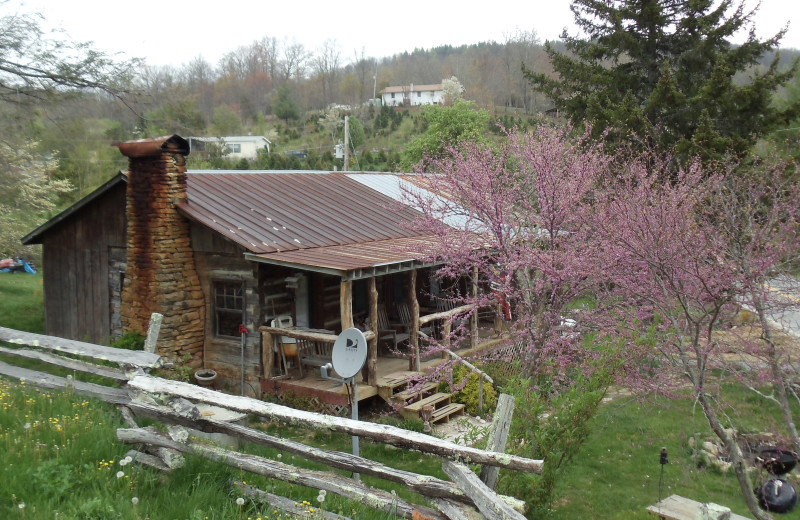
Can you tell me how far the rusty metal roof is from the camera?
39.3ft

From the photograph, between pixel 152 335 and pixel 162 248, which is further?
pixel 162 248

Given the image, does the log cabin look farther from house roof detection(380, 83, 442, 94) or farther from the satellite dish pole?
house roof detection(380, 83, 442, 94)

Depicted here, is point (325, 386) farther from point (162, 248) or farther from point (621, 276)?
point (621, 276)

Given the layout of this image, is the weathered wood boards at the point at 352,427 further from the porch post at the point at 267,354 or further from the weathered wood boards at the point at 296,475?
the porch post at the point at 267,354

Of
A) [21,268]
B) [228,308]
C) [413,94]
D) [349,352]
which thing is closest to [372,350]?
[228,308]

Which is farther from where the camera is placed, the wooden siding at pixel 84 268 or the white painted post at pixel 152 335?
the wooden siding at pixel 84 268

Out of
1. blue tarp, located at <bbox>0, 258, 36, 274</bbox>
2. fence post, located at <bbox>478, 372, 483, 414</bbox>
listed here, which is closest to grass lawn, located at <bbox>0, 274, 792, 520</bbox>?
fence post, located at <bbox>478, 372, 483, 414</bbox>

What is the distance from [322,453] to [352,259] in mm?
6402

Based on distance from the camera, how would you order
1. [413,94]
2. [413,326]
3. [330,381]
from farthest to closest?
[413,94] → [413,326] → [330,381]

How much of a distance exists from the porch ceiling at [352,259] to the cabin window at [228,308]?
1501 millimetres

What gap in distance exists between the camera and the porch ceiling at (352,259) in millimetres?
10516

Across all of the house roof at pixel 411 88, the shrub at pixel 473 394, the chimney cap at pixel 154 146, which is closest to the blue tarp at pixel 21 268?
the chimney cap at pixel 154 146

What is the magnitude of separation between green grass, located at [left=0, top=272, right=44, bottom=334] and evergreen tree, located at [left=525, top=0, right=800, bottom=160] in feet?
53.3

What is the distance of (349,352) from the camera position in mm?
7359
